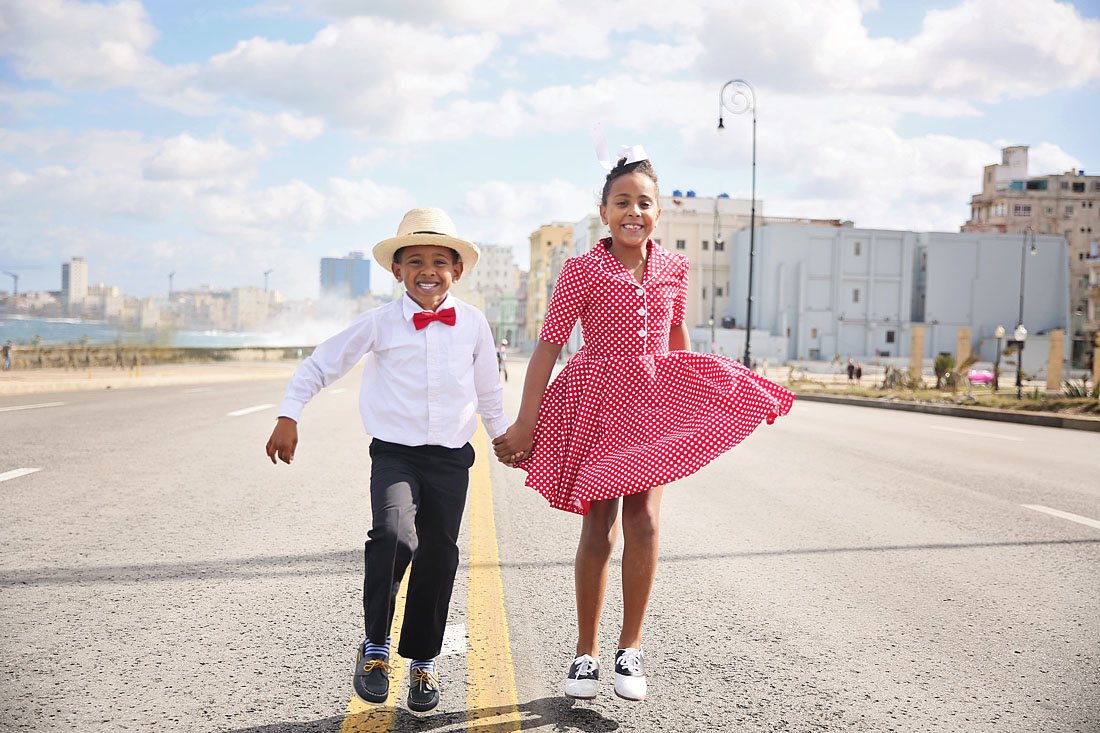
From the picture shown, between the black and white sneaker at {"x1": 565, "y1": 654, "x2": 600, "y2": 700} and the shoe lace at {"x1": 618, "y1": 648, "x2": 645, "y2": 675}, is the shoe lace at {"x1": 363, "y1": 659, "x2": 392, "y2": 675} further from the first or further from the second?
the shoe lace at {"x1": 618, "y1": 648, "x2": 645, "y2": 675}

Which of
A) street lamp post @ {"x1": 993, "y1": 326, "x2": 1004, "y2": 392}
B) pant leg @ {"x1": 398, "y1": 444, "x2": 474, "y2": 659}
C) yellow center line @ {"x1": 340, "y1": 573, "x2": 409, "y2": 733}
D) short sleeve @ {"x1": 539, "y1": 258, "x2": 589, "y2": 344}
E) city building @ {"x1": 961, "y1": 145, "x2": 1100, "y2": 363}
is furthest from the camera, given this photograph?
city building @ {"x1": 961, "y1": 145, "x2": 1100, "y2": 363}

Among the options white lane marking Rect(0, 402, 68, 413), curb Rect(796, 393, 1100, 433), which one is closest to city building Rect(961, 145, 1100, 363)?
curb Rect(796, 393, 1100, 433)

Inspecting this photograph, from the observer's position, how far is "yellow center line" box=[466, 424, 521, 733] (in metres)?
3.27

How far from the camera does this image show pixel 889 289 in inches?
3334

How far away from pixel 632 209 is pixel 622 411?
75 centimetres

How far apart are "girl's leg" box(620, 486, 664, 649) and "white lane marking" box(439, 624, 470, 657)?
810 millimetres

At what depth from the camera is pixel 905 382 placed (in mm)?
34031

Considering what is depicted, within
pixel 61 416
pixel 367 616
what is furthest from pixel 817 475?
pixel 61 416

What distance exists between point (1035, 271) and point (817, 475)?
8576 centimetres

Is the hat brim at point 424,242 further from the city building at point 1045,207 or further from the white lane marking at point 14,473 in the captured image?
the city building at point 1045,207

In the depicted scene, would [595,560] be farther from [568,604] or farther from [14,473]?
[14,473]

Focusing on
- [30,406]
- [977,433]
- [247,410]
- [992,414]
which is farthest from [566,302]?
[992,414]

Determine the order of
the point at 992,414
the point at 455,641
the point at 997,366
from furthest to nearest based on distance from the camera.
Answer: the point at 997,366 → the point at 992,414 → the point at 455,641

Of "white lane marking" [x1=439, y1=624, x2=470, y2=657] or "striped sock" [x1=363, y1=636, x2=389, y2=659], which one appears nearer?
"striped sock" [x1=363, y1=636, x2=389, y2=659]
